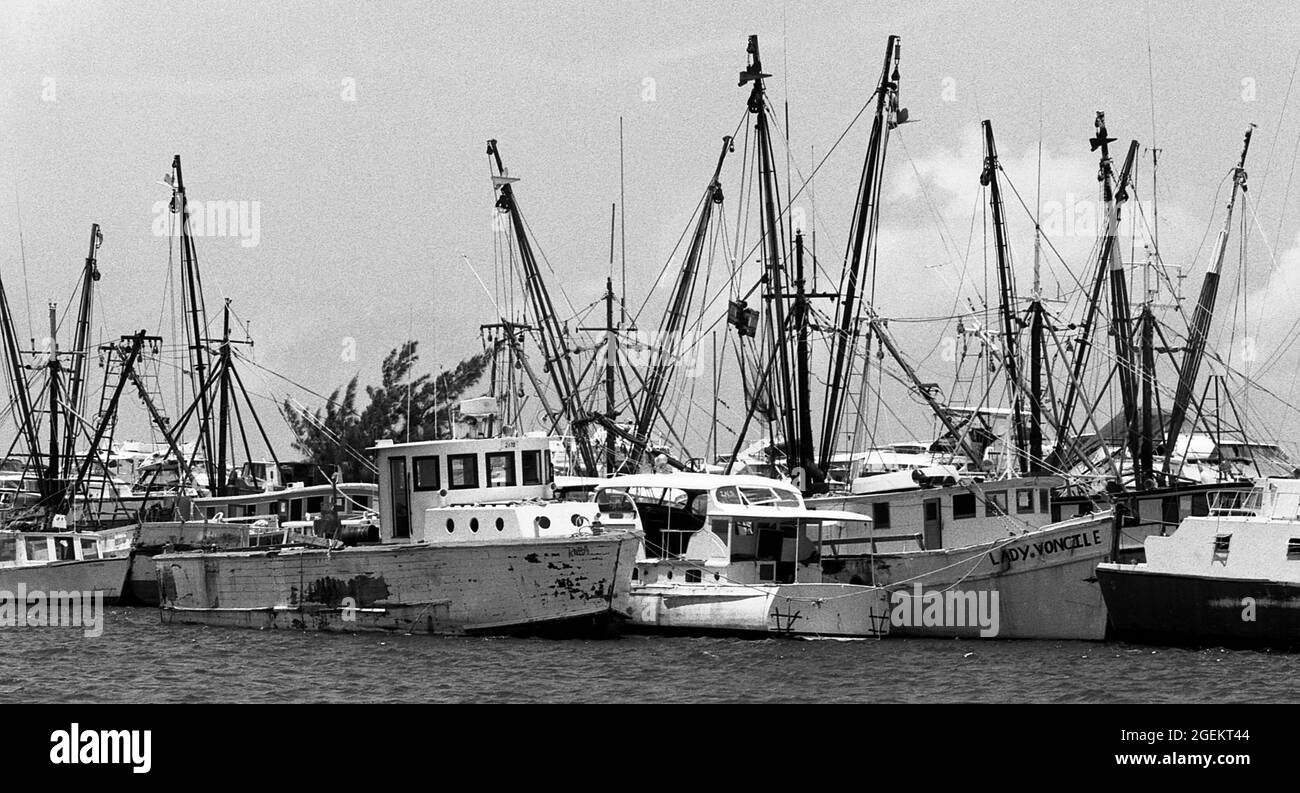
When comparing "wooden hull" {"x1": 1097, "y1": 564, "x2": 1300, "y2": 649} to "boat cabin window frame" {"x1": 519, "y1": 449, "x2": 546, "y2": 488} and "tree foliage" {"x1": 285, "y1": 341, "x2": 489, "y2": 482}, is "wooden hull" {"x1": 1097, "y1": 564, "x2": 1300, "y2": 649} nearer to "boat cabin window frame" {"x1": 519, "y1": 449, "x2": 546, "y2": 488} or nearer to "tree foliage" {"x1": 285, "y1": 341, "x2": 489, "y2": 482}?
"boat cabin window frame" {"x1": 519, "y1": 449, "x2": 546, "y2": 488}

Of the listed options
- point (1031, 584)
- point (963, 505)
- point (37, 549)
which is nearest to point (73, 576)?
point (37, 549)

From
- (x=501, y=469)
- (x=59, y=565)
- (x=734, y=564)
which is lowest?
(x=59, y=565)

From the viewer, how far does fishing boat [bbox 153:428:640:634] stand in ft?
126

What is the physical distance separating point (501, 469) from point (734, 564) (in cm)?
665

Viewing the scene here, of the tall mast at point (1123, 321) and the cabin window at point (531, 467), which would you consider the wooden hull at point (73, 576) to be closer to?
the cabin window at point (531, 467)

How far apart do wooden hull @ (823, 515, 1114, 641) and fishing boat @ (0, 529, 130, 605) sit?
26540mm

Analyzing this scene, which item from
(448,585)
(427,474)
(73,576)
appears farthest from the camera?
(73,576)

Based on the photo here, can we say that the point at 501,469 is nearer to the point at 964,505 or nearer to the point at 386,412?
the point at 964,505

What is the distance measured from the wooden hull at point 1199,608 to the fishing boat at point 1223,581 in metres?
0.02

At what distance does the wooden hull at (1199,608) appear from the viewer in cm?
3728

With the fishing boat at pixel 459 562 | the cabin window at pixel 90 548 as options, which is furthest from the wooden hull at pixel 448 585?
the cabin window at pixel 90 548

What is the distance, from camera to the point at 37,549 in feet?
178

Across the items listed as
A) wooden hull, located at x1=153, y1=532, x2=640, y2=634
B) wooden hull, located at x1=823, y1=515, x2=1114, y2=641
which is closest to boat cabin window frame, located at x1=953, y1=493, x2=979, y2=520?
wooden hull, located at x1=823, y1=515, x2=1114, y2=641
